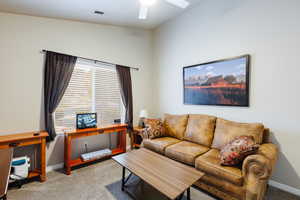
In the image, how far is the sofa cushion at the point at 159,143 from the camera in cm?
271

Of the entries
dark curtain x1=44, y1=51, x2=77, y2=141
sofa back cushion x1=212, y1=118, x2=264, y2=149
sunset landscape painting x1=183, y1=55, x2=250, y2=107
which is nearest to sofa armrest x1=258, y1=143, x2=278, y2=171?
sofa back cushion x1=212, y1=118, x2=264, y2=149

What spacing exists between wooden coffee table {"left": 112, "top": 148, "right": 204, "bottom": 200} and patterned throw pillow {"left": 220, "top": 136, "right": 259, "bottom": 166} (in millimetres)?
424

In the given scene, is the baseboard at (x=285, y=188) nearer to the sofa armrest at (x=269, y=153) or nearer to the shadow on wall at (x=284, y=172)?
the shadow on wall at (x=284, y=172)

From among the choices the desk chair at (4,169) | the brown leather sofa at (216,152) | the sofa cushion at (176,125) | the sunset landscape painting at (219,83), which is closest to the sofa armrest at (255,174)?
the brown leather sofa at (216,152)

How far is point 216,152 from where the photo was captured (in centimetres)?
233

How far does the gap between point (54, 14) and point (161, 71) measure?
2583mm

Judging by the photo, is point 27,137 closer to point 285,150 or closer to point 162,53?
point 162,53

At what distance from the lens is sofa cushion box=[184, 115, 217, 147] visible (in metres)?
2.68

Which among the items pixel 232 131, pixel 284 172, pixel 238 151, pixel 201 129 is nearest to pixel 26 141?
pixel 201 129

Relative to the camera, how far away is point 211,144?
103 inches

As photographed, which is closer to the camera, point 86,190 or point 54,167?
point 86,190

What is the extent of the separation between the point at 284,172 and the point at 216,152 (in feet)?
3.19

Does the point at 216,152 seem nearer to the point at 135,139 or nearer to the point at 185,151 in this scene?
the point at 185,151

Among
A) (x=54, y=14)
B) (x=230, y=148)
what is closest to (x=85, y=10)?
(x=54, y=14)
